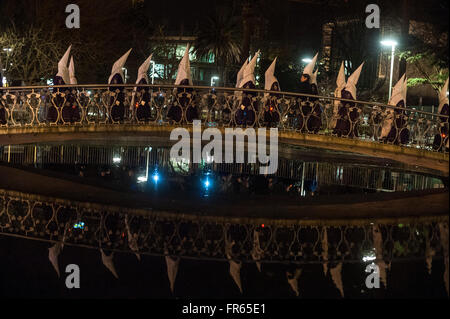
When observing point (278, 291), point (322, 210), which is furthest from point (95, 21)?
point (278, 291)

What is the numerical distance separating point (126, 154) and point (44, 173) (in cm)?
769

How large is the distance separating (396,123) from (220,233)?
8.14 metres

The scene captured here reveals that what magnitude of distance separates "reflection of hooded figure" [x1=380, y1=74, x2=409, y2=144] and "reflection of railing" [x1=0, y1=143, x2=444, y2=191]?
1958 millimetres

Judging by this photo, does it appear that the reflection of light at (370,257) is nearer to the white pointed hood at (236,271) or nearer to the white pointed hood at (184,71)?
the white pointed hood at (236,271)

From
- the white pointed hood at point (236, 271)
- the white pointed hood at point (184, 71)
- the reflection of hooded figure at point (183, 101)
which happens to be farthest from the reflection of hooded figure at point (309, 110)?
the white pointed hood at point (236, 271)

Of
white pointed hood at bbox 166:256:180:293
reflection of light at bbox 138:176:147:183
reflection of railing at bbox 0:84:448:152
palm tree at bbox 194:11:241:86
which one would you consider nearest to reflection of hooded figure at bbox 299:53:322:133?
reflection of railing at bbox 0:84:448:152

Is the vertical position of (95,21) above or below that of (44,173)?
above

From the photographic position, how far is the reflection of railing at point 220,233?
11.3m

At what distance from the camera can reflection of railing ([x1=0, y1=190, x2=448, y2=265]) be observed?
1130 cm

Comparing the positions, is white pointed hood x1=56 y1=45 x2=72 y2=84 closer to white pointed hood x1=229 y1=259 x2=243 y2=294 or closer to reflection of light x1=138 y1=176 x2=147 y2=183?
reflection of light x1=138 y1=176 x2=147 y2=183

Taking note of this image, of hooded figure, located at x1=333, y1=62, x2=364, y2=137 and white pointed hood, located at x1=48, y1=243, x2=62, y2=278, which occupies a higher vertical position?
hooded figure, located at x1=333, y1=62, x2=364, y2=137

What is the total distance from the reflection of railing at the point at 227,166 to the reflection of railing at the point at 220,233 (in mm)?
6607

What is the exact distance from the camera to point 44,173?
19.7 meters
